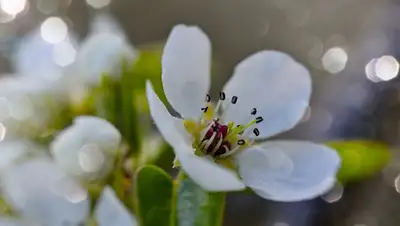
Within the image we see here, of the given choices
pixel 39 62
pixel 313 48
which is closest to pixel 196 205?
pixel 39 62

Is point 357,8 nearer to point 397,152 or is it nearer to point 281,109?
point 397,152

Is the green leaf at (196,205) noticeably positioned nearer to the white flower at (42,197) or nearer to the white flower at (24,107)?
the white flower at (42,197)

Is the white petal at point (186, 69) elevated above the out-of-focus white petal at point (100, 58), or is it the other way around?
the white petal at point (186, 69)

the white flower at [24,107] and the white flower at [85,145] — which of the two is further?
the white flower at [24,107]

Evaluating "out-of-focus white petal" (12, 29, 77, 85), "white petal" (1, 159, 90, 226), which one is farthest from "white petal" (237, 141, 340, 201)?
"out-of-focus white petal" (12, 29, 77, 85)

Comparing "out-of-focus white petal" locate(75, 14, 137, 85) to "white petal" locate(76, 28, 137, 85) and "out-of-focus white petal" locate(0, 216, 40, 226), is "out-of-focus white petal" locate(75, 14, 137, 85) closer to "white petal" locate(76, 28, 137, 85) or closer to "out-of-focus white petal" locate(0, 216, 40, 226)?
"white petal" locate(76, 28, 137, 85)

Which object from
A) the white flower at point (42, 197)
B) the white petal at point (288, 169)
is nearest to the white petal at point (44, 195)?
the white flower at point (42, 197)
